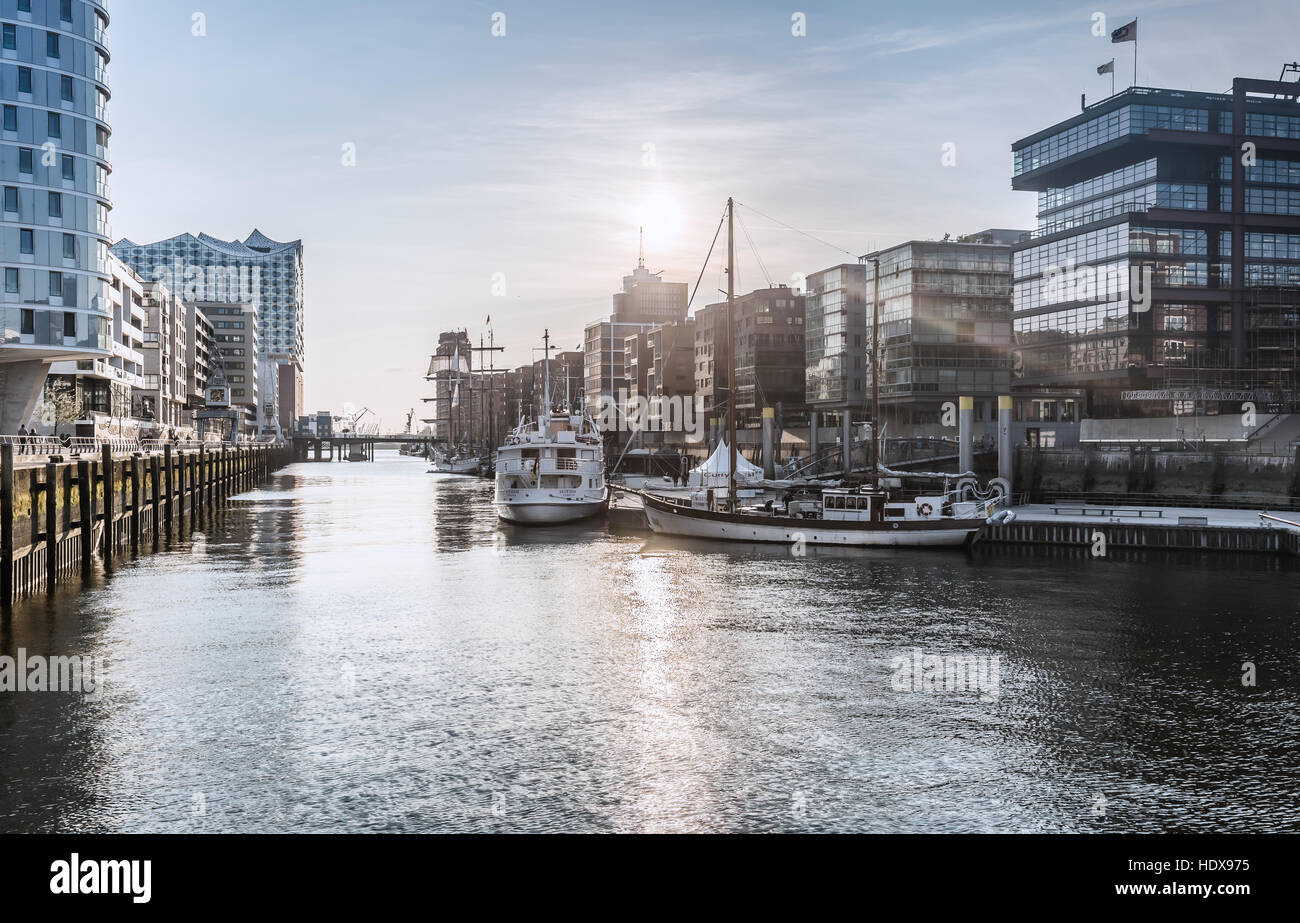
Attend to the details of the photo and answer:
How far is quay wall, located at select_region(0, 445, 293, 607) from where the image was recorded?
37.8m

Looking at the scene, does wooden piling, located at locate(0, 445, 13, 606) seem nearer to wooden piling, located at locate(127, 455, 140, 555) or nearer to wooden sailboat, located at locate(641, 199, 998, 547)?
wooden piling, located at locate(127, 455, 140, 555)

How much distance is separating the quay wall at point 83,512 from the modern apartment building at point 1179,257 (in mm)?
94662

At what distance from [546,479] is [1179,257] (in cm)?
8244

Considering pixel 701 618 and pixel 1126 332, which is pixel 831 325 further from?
pixel 701 618

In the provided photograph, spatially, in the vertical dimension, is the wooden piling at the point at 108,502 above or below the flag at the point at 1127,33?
below

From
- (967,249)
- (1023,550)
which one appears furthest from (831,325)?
(1023,550)

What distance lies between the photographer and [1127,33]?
393 feet

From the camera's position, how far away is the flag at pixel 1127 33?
120 meters


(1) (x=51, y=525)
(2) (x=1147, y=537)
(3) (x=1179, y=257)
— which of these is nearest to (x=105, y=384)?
(1) (x=51, y=525)

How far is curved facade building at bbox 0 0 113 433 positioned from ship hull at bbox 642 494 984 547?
5480 cm

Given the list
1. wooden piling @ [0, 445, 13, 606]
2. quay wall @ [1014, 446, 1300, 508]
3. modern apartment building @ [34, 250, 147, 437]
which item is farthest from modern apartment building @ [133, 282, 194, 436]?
wooden piling @ [0, 445, 13, 606]

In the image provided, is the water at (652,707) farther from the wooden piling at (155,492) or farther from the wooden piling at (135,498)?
Answer: the wooden piling at (155,492)

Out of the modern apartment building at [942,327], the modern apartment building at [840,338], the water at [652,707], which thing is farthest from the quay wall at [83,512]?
the modern apartment building at [840,338]
